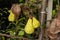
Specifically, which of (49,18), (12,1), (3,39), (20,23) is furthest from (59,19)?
(12,1)

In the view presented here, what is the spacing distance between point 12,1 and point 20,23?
0.40 metres

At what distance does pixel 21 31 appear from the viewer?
1394 millimetres

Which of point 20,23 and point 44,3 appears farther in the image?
point 20,23

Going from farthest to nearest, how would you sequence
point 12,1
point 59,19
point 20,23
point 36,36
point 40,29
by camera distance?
1. point 12,1
2. point 20,23
3. point 36,36
4. point 40,29
5. point 59,19

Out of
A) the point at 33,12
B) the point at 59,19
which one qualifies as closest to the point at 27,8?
the point at 33,12

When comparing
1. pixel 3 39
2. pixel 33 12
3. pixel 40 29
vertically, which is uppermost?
pixel 33 12

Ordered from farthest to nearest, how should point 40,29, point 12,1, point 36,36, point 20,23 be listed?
1. point 12,1
2. point 20,23
3. point 36,36
4. point 40,29

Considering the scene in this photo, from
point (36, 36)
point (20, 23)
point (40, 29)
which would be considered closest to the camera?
point (40, 29)

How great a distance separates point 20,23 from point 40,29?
0.29 meters

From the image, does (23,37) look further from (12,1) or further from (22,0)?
(12,1)

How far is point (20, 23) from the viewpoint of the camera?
147cm

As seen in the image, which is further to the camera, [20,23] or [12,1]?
[12,1]

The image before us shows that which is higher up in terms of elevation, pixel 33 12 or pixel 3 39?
pixel 33 12

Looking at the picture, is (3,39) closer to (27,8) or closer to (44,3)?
(27,8)
